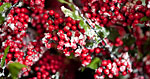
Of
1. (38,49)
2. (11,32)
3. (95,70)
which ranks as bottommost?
(95,70)

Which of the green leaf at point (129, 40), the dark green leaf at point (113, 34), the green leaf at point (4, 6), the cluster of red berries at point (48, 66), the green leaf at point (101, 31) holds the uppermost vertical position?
the green leaf at point (4, 6)

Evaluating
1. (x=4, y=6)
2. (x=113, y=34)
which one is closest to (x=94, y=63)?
(x=113, y=34)

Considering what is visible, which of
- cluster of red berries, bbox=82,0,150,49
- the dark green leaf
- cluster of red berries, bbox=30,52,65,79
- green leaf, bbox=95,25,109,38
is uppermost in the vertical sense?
cluster of red berries, bbox=82,0,150,49

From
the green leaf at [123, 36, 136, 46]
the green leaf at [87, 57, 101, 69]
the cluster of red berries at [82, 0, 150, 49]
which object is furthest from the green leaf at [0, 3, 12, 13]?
the green leaf at [123, 36, 136, 46]

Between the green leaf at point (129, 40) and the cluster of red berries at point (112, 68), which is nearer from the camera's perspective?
the cluster of red berries at point (112, 68)

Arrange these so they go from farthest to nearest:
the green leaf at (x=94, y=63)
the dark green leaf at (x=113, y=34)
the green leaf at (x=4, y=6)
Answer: the dark green leaf at (x=113, y=34) < the green leaf at (x=94, y=63) < the green leaf at (x=4, y=6)

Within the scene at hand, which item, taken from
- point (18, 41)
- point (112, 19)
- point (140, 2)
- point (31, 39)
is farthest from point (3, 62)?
point (140, 2)

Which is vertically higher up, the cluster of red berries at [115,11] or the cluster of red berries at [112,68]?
the cluster of red berries at [115,11]

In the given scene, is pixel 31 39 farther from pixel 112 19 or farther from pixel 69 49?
pixel 112 19

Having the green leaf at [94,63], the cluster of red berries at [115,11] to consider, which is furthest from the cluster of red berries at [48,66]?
the cluster of red berries at [115,11]

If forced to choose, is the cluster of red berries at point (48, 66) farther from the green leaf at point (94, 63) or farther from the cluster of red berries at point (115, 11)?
the cluster of red berries at point (115, 11)

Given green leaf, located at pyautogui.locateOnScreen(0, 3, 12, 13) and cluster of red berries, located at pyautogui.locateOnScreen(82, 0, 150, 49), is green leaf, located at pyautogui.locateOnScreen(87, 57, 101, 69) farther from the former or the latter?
green leaf, located at pyautogui.locateOnScreen(0, 3, 12, 13)
